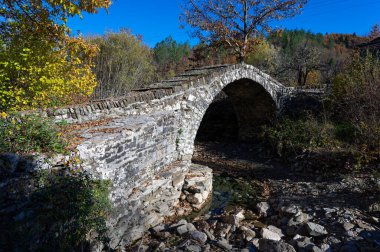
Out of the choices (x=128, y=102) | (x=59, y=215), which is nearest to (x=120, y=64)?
(x=128, y=102)

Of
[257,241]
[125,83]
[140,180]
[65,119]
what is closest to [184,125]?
[140,180]

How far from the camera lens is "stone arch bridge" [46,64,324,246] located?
13.4 feet

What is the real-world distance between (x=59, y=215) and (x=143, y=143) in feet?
6.73

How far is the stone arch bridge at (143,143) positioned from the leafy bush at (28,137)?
0.31 meters

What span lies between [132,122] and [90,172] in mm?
1558

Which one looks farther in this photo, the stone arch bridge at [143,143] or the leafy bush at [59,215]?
the stone arch bridge at [143,143]

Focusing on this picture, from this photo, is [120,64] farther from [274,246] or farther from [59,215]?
[274,246]

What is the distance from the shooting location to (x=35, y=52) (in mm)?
6539

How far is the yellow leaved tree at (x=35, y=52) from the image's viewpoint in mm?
6160

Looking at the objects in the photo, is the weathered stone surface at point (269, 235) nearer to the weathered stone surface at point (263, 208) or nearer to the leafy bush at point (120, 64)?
the weathered stone surface at point (263, 208)

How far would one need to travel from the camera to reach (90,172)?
3580 mm

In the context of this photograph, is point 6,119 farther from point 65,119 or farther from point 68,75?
point 68,75

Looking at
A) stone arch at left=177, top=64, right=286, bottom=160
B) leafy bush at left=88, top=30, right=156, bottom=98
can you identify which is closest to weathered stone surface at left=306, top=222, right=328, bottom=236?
stone arch at left=177, top=64, right=286, bottom=160

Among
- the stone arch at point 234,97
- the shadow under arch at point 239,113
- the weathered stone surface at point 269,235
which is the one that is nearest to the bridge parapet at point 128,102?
the stone arch at point 234,97
